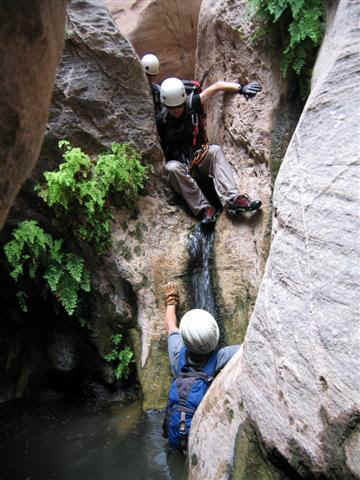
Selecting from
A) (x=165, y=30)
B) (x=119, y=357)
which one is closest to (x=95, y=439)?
(x=119, y=357)

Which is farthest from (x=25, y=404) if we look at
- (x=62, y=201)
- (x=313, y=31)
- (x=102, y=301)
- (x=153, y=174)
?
(x=313, y=31)

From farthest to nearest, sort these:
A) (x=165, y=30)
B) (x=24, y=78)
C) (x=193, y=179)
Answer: (x=165, y=30)
(x=193, y=179)
(x=24, y=78)

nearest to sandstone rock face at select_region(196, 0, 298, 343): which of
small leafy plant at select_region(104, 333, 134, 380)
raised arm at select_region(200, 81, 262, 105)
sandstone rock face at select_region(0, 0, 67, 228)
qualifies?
raised arm at select_region(200, 81, 262, 105)

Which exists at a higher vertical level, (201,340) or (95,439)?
(201,340)

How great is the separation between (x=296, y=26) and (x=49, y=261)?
15.7ft

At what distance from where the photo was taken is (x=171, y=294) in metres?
6.28

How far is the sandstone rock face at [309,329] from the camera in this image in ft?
8.16

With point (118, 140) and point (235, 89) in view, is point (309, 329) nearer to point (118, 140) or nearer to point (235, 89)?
point (235, 89)

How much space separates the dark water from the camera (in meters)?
4.65

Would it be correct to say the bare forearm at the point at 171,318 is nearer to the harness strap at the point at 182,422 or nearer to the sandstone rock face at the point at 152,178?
the sandstone rock face at the point at 152,178

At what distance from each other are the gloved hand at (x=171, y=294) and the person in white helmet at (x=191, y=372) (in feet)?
5.07

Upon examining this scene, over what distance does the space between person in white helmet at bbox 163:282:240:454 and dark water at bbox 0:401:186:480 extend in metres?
0.48

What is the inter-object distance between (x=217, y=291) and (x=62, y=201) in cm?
264

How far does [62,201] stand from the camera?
6277 mm
